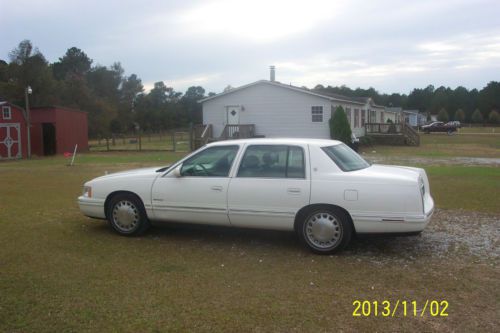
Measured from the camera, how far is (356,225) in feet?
18.6

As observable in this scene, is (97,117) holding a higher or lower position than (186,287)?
higher

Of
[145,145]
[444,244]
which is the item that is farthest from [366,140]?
[444,244]

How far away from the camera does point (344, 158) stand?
6.30 meters

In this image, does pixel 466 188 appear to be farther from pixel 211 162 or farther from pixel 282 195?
pixel 211 162

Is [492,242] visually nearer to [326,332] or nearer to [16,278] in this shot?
[326,332]

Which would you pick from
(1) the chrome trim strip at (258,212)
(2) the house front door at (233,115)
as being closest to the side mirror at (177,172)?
(1) the chrome trim strip at (258,212)

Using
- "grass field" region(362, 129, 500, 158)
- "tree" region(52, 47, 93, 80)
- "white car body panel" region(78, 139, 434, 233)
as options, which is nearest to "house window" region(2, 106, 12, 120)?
"grass field" region(362, 129, 500, 158)

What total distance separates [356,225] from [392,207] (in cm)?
47

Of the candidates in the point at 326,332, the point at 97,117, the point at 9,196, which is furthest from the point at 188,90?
the point at 326,332

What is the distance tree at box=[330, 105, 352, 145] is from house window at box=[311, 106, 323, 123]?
34.4 inches

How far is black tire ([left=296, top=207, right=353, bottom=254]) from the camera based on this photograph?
225 inches

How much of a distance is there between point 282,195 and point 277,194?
7cm

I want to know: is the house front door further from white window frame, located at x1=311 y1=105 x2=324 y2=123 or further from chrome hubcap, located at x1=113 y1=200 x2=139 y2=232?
chrome hubcap, located at x1=113 y1=200 x2=139 y2=232

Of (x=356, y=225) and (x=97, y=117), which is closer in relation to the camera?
(x=356, y=225)
